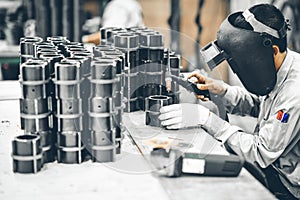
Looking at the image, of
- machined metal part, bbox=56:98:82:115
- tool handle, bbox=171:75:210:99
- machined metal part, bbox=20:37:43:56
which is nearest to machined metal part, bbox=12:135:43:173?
machined metal part, bbox=56:98:82:115

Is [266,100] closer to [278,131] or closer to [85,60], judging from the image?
[278,131]

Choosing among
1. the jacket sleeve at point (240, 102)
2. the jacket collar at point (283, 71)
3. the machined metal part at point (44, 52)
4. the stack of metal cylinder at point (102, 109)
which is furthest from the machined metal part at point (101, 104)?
the jacket sleeve at point (240, 102)

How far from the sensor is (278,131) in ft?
5.69

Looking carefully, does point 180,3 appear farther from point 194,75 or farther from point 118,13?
point 194,75

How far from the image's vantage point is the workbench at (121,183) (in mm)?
1359

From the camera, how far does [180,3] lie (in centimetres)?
533

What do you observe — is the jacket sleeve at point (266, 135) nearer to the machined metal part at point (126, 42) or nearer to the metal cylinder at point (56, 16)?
the machined metal part at point (126, 42)

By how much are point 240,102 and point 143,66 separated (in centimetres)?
51

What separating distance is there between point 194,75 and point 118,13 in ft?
6.07

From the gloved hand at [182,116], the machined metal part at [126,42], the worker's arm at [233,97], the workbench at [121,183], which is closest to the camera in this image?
the workbench at [121,183]

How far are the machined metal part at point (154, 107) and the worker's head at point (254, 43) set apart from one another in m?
0.23

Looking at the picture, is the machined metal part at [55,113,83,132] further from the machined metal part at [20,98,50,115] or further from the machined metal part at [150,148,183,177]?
the machined metal part at [150,148,183,177]

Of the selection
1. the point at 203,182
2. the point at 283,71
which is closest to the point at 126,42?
the point at 283,71

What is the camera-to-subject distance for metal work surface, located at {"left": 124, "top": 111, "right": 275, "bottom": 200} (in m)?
1.36
